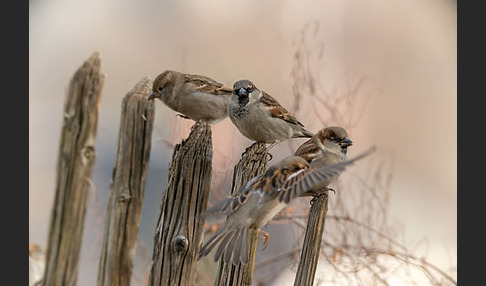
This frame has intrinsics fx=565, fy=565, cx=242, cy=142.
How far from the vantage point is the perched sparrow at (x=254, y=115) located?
2.86 metres

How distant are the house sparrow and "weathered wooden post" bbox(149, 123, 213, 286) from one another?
20 centimetres

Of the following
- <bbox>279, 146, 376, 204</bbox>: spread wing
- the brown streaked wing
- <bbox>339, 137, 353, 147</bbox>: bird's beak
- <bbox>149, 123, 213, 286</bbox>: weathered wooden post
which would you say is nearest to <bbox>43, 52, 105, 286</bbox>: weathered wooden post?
<bbox>149, 123, 213, 286</bbox>: weathered wooden post

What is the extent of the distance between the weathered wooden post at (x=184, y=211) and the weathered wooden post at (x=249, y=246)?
130mm

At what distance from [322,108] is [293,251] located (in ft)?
3.54

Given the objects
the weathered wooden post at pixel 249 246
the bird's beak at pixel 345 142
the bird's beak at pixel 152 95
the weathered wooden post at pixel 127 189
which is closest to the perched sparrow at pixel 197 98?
the bird's beak at pixel 152 95

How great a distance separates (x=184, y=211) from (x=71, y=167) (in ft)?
2.03

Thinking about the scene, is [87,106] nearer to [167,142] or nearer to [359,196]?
[167,142]

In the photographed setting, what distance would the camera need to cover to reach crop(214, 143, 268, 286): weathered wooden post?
243 cm

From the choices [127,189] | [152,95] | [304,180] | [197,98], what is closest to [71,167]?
[127,189]

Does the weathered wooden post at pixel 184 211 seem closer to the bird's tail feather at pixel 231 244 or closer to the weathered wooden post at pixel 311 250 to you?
the bird's tail feather at pixel 231 244

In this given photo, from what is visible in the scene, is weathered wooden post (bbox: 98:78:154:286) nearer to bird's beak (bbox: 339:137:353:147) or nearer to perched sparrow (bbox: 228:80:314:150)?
perched sparrow (bbox: 228:80:314:150)

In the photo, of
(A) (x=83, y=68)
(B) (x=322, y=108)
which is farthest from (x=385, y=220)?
(A) (x=83, y=68)

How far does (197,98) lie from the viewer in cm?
315

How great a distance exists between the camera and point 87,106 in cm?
268
